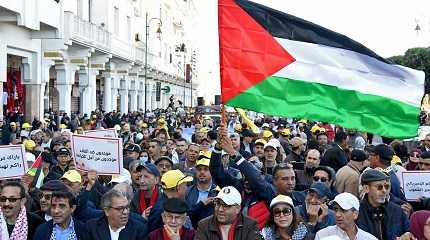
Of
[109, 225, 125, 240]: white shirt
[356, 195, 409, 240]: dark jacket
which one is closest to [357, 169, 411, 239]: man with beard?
[356, 195, 409, 240]: dark jacket

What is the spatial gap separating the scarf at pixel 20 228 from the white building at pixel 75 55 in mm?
14835

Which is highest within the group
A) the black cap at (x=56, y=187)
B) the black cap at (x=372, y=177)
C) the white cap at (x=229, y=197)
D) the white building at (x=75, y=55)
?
the white building at (x=75, y=55)

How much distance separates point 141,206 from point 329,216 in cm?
195

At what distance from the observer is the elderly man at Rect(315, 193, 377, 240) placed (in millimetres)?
5371

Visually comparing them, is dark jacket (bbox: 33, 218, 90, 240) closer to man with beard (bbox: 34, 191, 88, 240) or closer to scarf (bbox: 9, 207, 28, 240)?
man with beard (bbox: 34, 191, 88, 240)

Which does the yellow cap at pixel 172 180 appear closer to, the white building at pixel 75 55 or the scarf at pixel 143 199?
the scarf at pixel 143 199

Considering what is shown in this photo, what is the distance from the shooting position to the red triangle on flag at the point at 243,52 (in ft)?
21.9

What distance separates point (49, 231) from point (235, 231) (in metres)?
1.49

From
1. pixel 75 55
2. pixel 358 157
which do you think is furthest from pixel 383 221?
pixel 75 55

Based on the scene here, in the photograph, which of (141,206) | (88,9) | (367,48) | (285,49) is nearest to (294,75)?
(285,49)

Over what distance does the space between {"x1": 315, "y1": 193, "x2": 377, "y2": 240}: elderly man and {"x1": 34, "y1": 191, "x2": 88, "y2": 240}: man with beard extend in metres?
1.95

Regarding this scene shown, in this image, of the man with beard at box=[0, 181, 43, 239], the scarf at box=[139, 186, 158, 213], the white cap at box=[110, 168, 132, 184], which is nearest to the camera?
the man with beard at box=[0, 181, 43, 239]

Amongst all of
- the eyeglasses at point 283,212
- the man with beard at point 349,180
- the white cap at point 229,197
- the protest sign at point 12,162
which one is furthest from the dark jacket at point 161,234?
the man with beard at point 349,180

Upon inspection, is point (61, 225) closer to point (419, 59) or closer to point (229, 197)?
point (229, 197)
